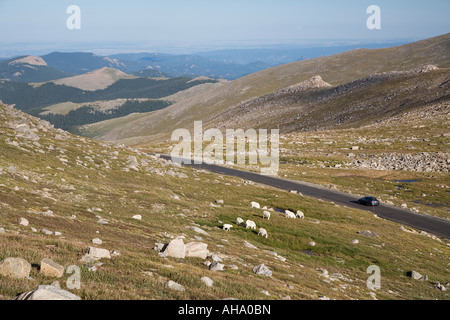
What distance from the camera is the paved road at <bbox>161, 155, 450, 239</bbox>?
167ft

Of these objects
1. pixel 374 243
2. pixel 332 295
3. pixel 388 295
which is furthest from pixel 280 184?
pixel 332 295

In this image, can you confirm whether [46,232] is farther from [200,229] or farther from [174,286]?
[200,229]

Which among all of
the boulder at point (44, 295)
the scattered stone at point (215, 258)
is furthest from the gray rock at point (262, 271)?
the boulder at point (44, 295)

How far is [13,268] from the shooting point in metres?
13.5

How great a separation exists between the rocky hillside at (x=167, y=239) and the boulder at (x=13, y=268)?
0.12ft

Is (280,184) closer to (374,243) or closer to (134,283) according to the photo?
(374,243)

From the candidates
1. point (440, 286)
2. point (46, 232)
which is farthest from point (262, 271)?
point (440, 286)

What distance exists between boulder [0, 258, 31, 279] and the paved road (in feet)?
163

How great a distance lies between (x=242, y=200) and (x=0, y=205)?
108 feet

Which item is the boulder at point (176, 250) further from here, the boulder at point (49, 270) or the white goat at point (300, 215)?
the white goat at point (300, 215)

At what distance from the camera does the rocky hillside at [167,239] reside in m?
15.5

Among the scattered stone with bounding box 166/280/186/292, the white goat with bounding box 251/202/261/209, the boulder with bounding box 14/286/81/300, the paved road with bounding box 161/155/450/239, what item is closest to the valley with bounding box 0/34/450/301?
the scattered stone with bounding box 166/280/186/292

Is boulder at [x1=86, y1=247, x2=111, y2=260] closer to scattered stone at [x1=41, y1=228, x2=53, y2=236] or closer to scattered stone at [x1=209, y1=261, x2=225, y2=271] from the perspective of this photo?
scattered stone at [x1=41, y1=228, x2=53, y2=236]

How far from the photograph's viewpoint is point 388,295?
2547 centimetres
